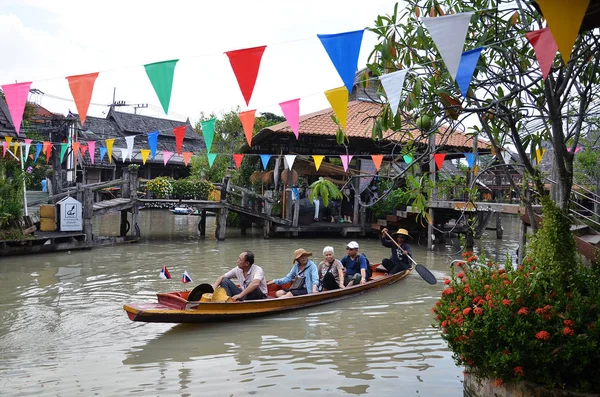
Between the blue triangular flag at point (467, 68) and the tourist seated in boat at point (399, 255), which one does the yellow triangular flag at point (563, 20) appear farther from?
the tourist seated in boat at point (399, 255)

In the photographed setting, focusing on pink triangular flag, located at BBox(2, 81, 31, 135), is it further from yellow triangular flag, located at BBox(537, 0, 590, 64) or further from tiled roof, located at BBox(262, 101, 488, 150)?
tiled roof, located at BBox(262, 101, 488, 150)

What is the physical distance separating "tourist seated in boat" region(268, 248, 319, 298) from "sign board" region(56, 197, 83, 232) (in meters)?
8.34

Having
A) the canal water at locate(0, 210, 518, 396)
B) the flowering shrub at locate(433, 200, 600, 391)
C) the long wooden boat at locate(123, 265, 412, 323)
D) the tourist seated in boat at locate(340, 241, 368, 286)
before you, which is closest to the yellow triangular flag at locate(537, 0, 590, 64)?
the flowering shrub at locate(433, 200, 600, 391)

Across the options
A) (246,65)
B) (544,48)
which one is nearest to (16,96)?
(246,65)

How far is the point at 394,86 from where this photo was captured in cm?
477

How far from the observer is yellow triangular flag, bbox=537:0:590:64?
3391 mm

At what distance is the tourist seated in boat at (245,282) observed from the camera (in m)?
7.57

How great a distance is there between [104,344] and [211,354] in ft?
4.68

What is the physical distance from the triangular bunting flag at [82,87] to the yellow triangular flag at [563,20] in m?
5.17

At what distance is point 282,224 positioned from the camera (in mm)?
18734

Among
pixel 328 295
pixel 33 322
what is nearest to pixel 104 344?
pixel 33 322

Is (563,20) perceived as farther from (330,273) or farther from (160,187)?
(160,187)

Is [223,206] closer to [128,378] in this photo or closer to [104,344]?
[104,344]

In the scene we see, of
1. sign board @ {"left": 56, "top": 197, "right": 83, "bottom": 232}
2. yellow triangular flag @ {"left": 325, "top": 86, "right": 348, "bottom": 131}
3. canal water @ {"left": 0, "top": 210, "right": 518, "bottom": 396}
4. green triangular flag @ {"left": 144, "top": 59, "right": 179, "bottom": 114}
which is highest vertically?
green triangular flag @ {"left": 144, "top": 59, "right": 179, "bottom": 114}
